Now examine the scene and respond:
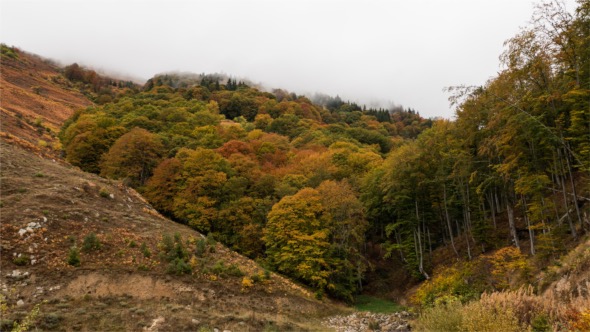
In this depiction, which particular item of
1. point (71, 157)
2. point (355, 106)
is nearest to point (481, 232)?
point (71, 157)

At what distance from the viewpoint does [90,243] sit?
22031mm

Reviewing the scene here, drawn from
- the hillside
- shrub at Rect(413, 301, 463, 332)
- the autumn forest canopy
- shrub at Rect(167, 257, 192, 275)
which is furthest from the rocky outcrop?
the hillside

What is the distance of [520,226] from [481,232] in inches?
116

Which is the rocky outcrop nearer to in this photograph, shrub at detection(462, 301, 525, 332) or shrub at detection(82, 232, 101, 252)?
shrub at detection(462, 301, 525, 332)

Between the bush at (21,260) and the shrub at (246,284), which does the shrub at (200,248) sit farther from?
the bush at (21,260)

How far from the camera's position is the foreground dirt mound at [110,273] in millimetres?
16672

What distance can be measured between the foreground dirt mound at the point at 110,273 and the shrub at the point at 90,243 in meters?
0.06

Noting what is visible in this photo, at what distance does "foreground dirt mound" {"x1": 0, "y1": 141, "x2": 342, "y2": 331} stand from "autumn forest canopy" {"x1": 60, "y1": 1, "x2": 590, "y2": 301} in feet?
19.1

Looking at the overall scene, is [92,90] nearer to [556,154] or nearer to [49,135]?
[49,135]

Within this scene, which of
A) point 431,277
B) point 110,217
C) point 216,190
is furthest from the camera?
point 216,190

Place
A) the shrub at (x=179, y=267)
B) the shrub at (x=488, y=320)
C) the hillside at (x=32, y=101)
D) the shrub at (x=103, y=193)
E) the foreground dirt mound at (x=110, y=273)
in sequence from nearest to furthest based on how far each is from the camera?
the shrub at (x=488, y=320)
the foreground dirt mound at (x=110, y=273)
the shrub at (x=179, y=267)
the shrub at (x=103, y=193)
the hillside at (x=32, y=101)

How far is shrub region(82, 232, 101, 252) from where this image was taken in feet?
71.6

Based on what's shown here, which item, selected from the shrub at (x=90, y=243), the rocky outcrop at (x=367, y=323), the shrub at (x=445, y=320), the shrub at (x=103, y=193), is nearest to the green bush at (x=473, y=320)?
the shrub at (x=445, y=320)

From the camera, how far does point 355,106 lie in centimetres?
16088
